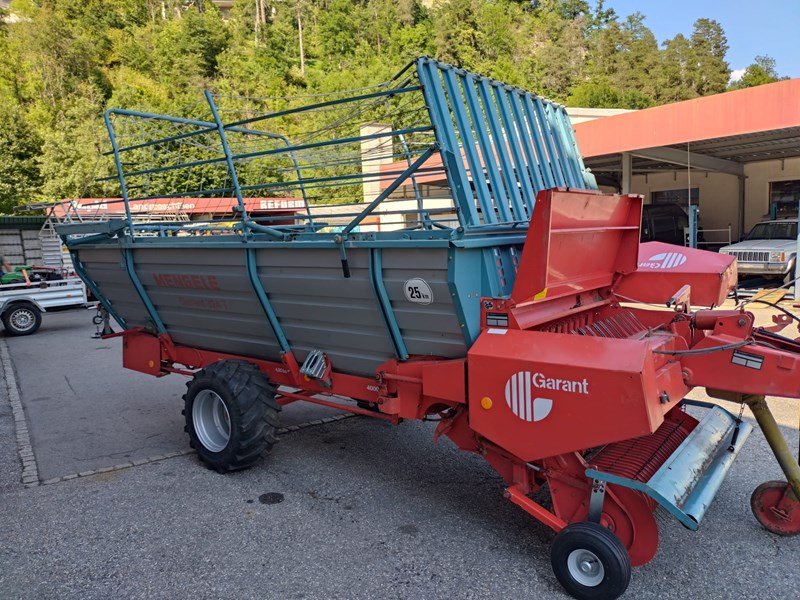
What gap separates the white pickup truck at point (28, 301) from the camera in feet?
40.7

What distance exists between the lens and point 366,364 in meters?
3.92

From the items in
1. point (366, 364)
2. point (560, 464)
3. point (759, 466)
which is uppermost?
point (366, 364)

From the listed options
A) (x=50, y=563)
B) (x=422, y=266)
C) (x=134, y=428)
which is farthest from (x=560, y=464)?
(x=134, y=428)

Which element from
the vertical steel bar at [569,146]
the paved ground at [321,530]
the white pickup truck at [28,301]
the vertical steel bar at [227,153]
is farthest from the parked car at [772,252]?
the white pickup truck at [28,301]

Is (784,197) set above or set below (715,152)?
below

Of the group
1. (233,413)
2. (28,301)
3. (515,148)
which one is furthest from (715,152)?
(28,301)

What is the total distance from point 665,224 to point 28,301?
57.2 feet

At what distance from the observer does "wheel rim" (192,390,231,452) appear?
4645mm

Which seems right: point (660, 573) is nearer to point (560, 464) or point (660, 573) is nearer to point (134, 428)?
point (560, 464)

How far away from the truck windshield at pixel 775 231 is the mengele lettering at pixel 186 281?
1390cm

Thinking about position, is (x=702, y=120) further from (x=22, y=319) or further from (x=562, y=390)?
(x=22, y=319)

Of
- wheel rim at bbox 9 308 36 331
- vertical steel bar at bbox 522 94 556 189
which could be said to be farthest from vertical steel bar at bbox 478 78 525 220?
wheel rim at bbox 9 308 36 331

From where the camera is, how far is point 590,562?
9.37 ft

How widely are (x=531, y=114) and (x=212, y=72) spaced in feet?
188
